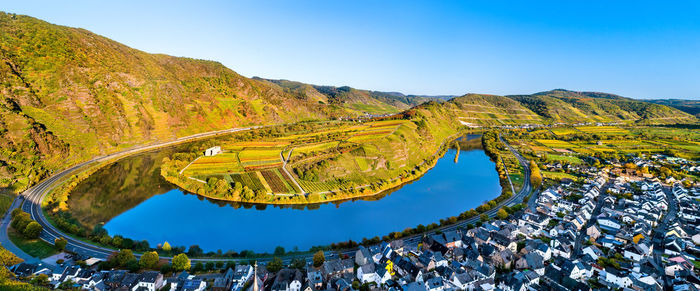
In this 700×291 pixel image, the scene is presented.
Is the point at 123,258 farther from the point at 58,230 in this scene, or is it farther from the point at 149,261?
the point at 58,230

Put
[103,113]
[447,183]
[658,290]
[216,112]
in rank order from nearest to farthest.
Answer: [658,290] → [447,183] → [103,113] → [216,112]

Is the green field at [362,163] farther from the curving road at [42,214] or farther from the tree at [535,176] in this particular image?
the curving road at [42,214]

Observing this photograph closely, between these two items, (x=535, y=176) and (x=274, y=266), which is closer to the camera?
(x=274, y=266)

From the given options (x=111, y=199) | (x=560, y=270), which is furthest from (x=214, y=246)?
(x=560, y=270)

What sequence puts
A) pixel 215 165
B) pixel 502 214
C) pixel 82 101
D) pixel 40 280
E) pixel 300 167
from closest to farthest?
pixel 40 280, pixel 502 214, pixel 300 167, pixel 215 165, pixel 82 101

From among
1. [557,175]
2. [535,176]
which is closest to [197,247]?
[535,176]

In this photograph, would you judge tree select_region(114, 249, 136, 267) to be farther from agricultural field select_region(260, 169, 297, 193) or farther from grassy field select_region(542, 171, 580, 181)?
grassy field select_region(542, 171, 580, 181)

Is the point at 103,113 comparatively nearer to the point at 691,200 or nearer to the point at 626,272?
the point at 626,272
